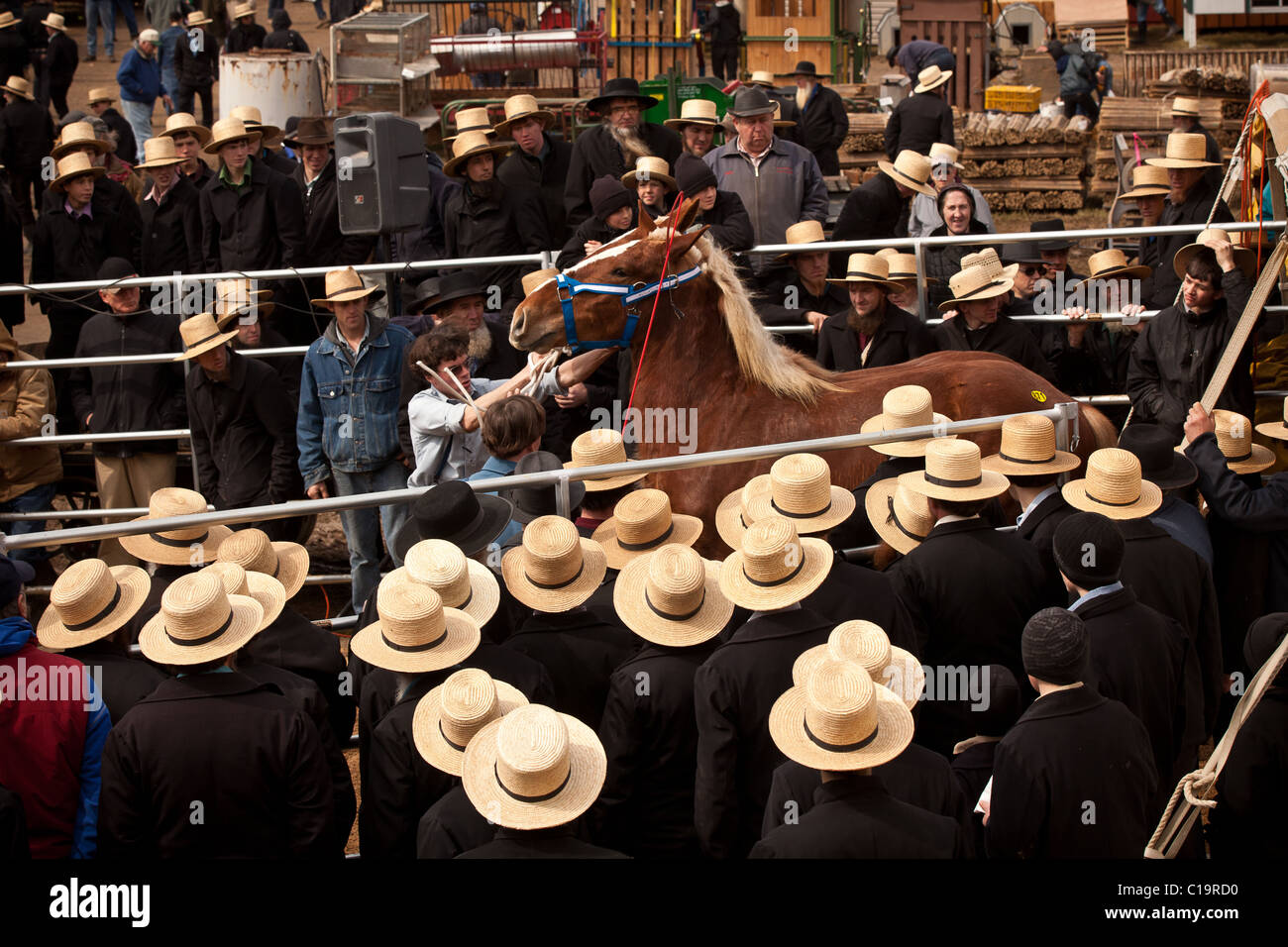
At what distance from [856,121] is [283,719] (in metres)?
15.3

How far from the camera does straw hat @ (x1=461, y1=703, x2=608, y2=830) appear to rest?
3.49 m

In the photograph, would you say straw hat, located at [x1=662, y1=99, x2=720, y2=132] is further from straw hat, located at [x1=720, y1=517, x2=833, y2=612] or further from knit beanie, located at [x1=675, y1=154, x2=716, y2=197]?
straw hat, located at [x1=720, y1=517, x2=833, y2=612]

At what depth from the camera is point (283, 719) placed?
432 centimetres

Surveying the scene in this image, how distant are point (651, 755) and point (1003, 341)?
174 inches

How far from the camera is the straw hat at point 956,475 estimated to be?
5199 millimetres

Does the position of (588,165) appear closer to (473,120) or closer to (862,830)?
(473,120)

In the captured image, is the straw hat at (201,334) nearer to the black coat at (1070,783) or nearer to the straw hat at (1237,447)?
the straw hat at (1237,447)

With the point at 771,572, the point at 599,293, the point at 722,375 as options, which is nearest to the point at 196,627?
Answer: the point at 771,572

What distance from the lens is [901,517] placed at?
5613 millimetres

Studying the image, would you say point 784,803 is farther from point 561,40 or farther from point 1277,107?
point 561,40

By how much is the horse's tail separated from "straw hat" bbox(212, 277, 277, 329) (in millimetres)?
5320

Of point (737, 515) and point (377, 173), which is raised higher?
point (377, 173)

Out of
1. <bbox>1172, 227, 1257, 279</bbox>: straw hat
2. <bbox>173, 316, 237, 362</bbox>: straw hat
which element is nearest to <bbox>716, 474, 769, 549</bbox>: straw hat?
<bbox>1172, 227, 1257, 279</bbox>: straw hat
